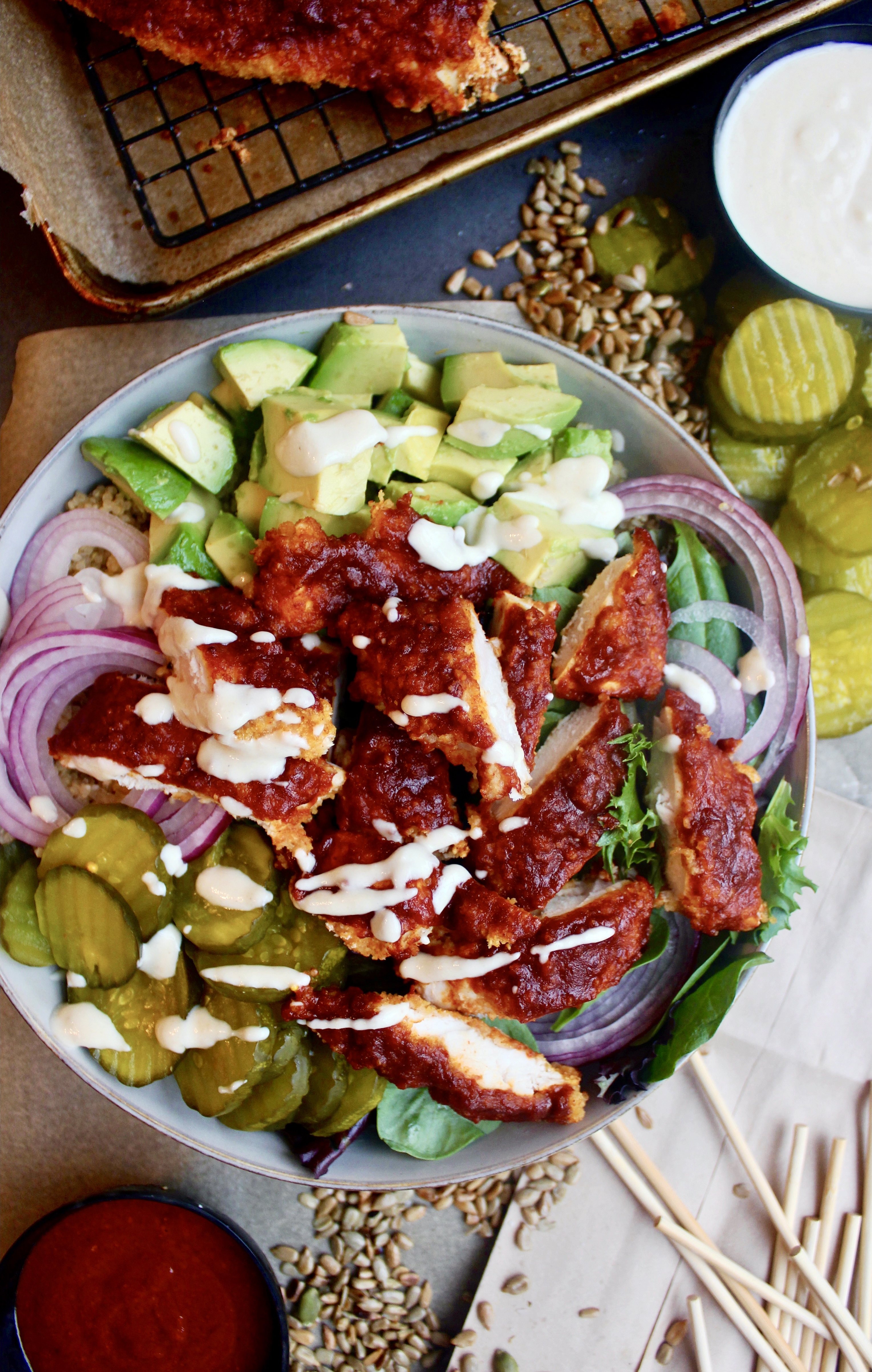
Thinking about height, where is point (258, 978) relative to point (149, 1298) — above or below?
above

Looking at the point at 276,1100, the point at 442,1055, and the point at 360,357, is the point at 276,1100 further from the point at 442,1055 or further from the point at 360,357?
the point at 360,357

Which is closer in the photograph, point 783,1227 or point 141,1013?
point 141,1013

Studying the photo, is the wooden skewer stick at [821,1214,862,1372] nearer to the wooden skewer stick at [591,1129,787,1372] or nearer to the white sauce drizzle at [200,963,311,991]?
the wooden skewer stick at [591,1129,787,1372]

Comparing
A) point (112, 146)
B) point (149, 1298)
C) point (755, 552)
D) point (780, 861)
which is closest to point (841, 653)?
point (755, 552)

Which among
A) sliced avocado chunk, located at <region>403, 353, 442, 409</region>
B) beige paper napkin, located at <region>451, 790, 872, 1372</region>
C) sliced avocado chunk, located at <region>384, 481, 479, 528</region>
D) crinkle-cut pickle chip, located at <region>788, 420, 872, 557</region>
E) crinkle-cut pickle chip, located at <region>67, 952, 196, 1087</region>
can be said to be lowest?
beige paper napkin, located at <region>451, 790, 872, 1372</region>

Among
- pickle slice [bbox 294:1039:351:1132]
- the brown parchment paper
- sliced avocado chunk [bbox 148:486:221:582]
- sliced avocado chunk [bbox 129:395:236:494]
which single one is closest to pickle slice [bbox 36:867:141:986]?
pickle slice [bbox 294:1039:351:1132]
